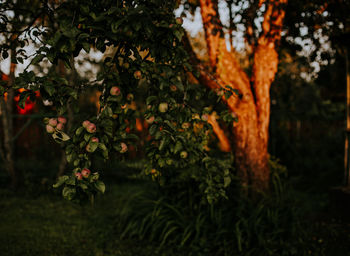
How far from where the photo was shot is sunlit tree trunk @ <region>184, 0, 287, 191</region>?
324 cm

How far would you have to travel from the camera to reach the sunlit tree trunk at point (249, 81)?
3244 mm

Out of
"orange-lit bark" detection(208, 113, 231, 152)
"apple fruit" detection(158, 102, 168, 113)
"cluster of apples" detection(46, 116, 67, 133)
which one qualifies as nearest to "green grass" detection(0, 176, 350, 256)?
"orange-lit bark" detection(208, 113, 231, 152)

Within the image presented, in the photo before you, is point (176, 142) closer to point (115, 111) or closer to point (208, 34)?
point (115, 111)

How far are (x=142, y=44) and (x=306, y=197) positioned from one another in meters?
4.98

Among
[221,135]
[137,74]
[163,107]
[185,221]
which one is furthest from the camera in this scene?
[221,135]

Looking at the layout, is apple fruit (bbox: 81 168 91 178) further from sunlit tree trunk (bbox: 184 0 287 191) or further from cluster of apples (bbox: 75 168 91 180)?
sunlit tree trunk (bbox: 184 0 287 191)

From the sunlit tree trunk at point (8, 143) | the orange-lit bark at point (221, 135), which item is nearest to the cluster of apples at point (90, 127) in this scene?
the orange-lit bark at point (221, 135)

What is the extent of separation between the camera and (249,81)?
12.0 feet

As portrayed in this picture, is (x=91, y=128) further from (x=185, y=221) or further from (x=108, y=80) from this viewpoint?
(x=185, y=221)

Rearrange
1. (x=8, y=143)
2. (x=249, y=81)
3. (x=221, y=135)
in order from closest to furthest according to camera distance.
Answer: (x=249, y=81), (x=221, y=135), (x=8, y=143)

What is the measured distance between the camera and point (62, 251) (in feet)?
10.6

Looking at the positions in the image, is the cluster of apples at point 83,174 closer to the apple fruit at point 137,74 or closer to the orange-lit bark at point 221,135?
the apple fruit at point 137,74

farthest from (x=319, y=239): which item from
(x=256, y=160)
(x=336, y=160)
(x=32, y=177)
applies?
(x=32, y=177)

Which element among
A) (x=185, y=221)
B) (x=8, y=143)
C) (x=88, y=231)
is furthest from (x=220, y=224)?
(x=8, y=143)
